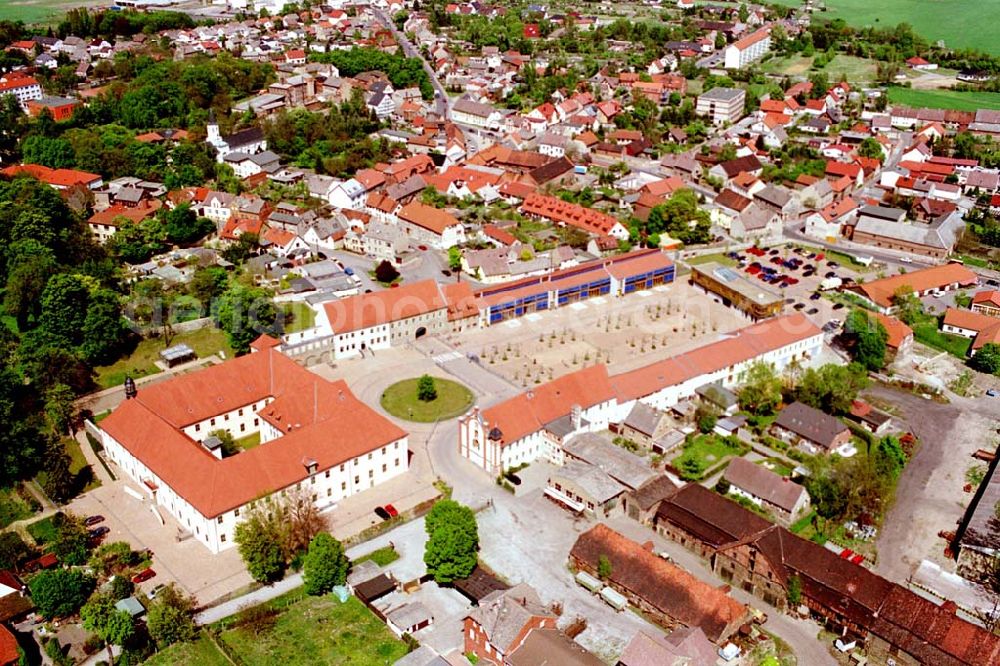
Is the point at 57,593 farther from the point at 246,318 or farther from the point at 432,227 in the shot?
the point at 432,227

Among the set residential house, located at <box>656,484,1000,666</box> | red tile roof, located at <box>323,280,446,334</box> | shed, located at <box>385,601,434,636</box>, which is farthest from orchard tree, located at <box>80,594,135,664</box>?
red tile roof, located at <box>323,280,446,334</box>

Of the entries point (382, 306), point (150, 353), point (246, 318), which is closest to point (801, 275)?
point (382, 306)

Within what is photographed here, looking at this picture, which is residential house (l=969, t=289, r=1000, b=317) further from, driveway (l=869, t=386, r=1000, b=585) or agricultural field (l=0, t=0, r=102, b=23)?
agricultural field (l=0, t=0, r=102, b=23)

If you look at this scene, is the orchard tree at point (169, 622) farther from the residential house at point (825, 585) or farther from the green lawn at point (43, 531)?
the residential house at point (825, 585)

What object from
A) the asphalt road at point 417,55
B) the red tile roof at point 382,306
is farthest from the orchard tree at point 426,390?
the asphalt road at point 417,55

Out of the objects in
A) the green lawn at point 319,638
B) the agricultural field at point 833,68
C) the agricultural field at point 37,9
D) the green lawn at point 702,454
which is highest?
the agricultural field at point 833,68

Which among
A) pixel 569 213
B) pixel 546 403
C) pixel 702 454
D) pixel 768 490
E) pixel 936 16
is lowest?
pixel 702 454
